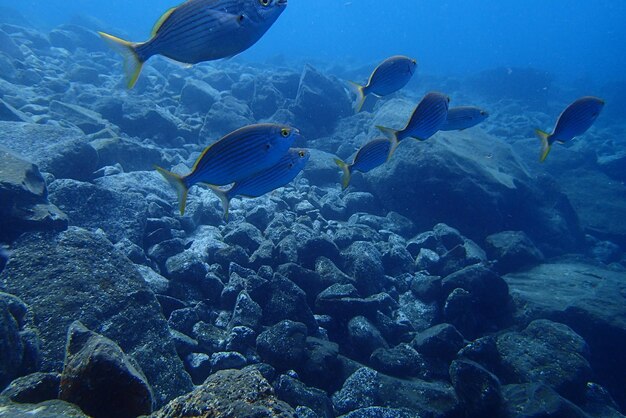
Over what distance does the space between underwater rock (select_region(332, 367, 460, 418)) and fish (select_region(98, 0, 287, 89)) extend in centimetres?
377

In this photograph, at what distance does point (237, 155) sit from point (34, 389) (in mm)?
2324

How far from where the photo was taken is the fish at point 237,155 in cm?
298

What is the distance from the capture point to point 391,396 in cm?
399

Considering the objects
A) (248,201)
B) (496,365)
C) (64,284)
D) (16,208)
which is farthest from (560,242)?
(16,208)

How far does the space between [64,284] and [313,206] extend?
530cm

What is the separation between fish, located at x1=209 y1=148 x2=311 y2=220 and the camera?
11.5 feet

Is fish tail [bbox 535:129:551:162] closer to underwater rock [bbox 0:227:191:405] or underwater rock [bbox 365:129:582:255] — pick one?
underwater rock [bbox 365:129:582:255]

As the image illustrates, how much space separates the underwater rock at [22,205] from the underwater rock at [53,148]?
5.06ft

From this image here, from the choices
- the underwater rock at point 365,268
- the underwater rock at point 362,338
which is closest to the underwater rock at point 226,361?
the underwater rock at point 362,338

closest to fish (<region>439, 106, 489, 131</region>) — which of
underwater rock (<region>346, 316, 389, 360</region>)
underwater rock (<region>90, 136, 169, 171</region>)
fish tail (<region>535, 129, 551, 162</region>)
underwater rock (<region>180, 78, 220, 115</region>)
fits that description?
fish tail (<region>535, 129, 551, 162</region>)

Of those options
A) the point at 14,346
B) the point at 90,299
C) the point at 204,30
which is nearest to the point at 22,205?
the point at 90,299

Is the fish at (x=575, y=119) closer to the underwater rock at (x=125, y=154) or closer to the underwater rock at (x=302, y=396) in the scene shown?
the underwater rock at (x=302, y=396)

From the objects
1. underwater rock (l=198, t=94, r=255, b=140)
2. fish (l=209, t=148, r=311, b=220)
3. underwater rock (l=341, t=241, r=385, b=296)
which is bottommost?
underwater rock (l=341, t=241, r=385, b=296)

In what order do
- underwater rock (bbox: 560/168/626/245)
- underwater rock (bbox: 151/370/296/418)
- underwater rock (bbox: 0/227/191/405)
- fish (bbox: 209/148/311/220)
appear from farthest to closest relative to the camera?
underwater rock (bbox: 560/168/626/245) → fish (bbox: 209/148/311/220) → underwater rock (bbox: 0/227/191/405) → underwater rock (bbox: 151/370/296/418)
